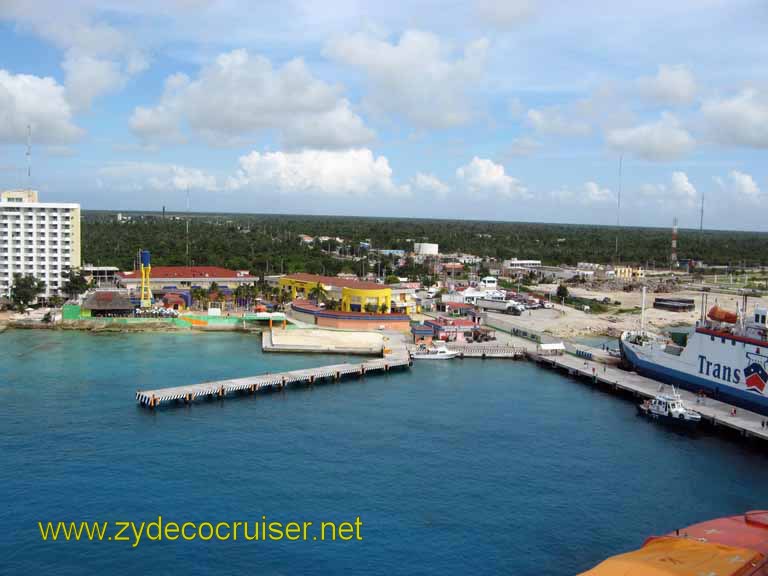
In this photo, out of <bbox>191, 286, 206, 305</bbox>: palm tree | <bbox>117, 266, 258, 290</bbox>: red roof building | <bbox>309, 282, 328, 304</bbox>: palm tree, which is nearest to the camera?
<bbox>309, 282, 328, 304</bbox>: palm tree

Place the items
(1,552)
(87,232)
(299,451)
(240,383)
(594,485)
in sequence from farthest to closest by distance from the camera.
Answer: (87,232), (240,383), (299,451), (594,485), (1,552)

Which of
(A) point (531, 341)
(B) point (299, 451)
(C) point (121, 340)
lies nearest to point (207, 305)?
(C) point (121, 340)

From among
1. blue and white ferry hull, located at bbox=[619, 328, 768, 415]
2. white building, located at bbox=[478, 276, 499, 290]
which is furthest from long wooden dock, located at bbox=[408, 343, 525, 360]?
white building, located at bbox=[478, 276, 499, 290]

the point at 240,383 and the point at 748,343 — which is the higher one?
the point at 748,343

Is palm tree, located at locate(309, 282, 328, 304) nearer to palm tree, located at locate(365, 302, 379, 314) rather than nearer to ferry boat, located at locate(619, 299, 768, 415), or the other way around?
palm tree, located at locate(365, 302, 379, 314)

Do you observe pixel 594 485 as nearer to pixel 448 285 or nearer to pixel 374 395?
pixel 374 395
